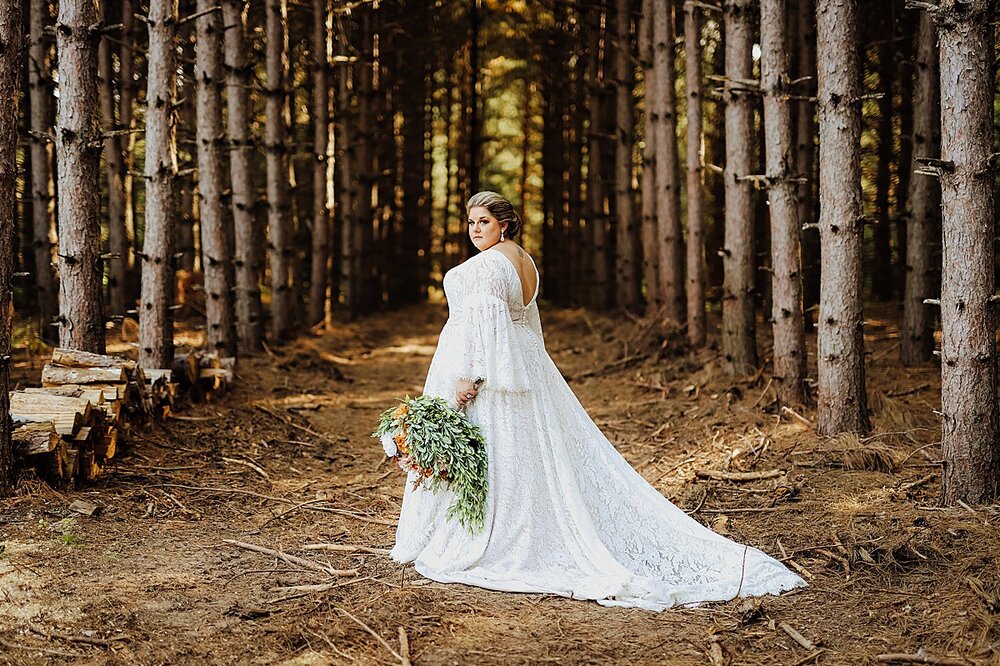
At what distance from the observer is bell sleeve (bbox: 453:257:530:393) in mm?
6293

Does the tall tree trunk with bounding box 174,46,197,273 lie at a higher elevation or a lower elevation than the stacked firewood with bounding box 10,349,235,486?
higher

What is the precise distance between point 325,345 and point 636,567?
42.3ft

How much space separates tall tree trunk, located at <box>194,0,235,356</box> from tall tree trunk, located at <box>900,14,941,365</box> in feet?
29.9

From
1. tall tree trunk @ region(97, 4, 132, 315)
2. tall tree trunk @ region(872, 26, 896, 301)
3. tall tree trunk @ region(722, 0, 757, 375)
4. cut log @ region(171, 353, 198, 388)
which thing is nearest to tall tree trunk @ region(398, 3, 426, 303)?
tall tree trunk @ region(872, 26, 896, 301)

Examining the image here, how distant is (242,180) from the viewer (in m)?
15.1

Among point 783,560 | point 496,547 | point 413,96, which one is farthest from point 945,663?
point 413,96

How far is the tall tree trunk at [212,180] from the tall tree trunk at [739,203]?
685 cm

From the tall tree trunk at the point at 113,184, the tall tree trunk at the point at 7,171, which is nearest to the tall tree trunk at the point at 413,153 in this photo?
the tall tree trunk at the point at 113,184

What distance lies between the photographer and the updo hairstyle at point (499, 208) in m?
6.41

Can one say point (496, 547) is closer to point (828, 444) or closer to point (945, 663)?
point (945, 663)

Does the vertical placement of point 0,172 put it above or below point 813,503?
above

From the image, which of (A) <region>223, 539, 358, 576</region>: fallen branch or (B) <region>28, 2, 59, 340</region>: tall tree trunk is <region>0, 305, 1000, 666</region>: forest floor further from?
(B) <region>28, 2, 59, 340</region>: tall tree trunk

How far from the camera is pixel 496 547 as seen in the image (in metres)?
6.18

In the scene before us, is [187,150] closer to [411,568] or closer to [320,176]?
[320,176]
